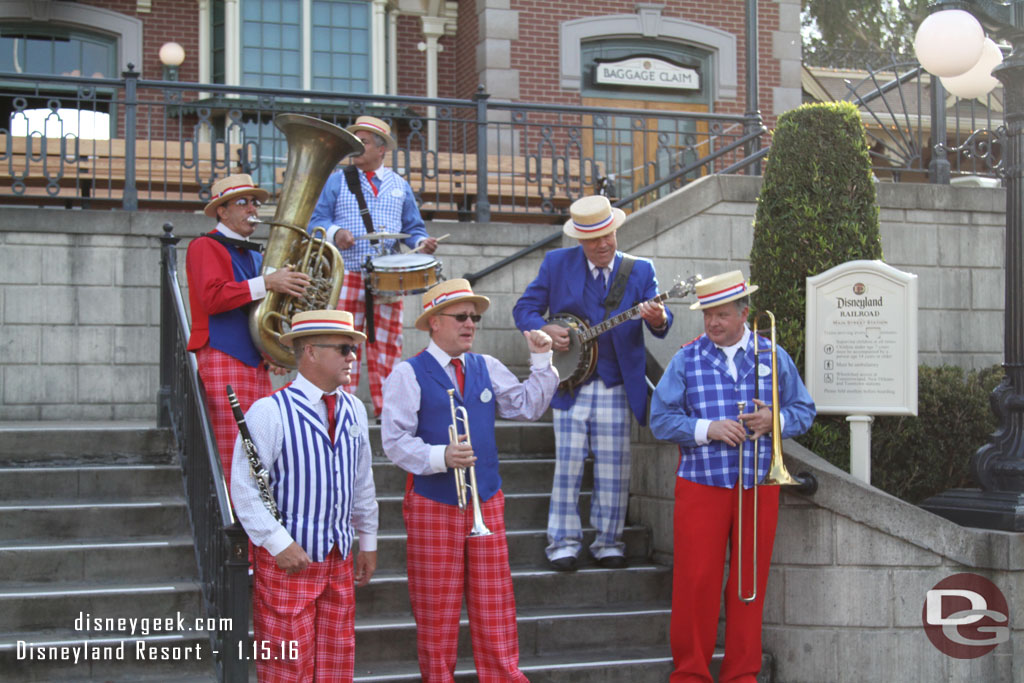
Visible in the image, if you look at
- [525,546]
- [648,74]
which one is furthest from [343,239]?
[648,74]

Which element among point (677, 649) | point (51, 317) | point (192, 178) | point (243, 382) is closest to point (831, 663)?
point (677, 649)

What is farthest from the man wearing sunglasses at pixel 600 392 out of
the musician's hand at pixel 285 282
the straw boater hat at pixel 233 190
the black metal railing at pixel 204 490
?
the black metal railing at pixel 204 490

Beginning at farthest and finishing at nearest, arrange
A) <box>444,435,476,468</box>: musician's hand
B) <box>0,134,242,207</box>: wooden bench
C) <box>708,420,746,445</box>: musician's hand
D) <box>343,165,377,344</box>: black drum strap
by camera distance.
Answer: <box>0,134,242,207</box>: wooden bench < <box>343,165,377,344</box>: black drum strap < <box>708,420,746,445</box>: musician's hand < <box>444,435,476,468</box>: musician's hand

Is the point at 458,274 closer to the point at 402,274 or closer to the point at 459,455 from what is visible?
the point at 402,274

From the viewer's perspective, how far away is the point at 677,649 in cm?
588

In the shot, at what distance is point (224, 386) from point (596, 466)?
205 centimetres

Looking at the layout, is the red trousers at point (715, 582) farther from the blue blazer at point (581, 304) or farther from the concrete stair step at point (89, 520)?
the concrete stair step at point (89, 520)

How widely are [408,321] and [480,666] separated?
180 inches

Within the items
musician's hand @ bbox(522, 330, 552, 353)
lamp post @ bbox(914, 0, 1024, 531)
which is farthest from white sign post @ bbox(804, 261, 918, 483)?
musician's hand @ bbox(522, 330, 552, 353)

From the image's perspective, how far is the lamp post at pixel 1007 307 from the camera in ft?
22.1

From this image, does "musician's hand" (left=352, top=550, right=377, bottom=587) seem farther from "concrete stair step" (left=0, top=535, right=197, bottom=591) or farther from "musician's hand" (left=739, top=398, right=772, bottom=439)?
"musician's hand" (left=739, top=398, right=772, bottom=439)

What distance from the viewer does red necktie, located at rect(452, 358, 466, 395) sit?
5.54 metres

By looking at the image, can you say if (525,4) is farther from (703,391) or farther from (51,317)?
(703,391)

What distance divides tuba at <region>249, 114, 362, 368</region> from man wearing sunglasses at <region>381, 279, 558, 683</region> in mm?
839
